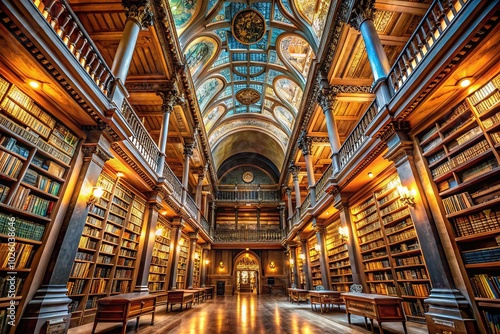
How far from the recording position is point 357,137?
5.36 meters

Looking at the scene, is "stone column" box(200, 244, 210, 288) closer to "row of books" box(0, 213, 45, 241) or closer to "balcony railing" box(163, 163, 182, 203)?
"balcony railing" box(163, 163, 182, 203)

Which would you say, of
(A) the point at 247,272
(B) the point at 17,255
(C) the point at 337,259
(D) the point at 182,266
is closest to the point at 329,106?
(C) the point at 337,259

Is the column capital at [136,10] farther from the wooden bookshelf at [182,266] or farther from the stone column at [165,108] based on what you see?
the wooden bookshelf at [182,266]

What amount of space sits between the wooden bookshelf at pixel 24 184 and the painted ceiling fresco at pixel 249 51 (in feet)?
17.7

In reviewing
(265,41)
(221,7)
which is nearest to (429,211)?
(221,7)

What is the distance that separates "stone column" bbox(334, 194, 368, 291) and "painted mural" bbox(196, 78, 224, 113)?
24.2 feet

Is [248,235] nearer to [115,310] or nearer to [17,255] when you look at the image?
[115,310]

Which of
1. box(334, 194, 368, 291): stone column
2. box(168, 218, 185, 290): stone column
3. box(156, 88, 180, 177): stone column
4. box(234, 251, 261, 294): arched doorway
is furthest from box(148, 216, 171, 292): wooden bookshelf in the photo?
box(234, 251, 261, 294): arched doorway

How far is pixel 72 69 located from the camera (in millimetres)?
2877

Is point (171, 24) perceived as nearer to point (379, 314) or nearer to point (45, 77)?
point (45, 77)

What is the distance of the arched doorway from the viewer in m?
15.0

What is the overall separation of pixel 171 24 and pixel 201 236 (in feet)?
30.4

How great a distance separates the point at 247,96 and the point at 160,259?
362 inches

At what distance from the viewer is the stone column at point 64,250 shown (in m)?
2.73
